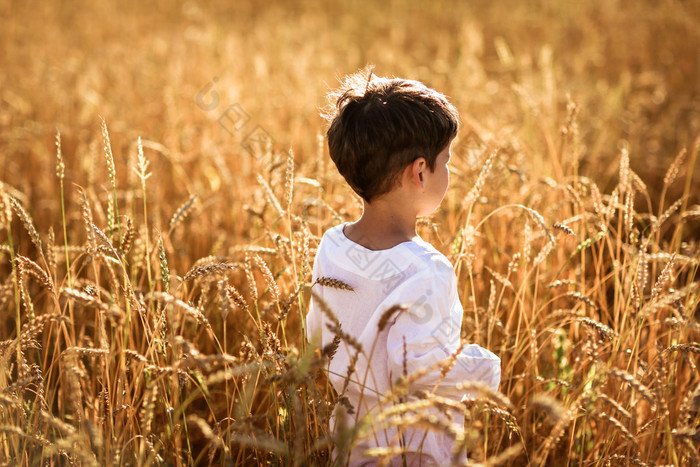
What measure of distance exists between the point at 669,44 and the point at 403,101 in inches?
196

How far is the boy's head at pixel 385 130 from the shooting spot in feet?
4.37

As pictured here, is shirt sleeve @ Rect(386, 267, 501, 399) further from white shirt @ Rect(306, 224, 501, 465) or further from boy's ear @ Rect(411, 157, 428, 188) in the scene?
boy's ear @ Rect(411, 157, 428, 188)

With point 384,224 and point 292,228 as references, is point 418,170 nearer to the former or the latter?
point 384,224

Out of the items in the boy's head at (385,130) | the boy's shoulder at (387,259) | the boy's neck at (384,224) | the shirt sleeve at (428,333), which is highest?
Result: the boy's head at (385,130)

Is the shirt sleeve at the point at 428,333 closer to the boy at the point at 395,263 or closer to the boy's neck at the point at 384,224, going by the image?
the boy at the point at 395,263

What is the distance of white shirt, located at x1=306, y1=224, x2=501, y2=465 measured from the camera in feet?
4.01

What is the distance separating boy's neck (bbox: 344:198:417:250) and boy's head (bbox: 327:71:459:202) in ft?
0.11

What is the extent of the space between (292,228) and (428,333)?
1108mm

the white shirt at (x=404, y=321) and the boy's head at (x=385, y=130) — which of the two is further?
the boy's head at (x=385, y=130)

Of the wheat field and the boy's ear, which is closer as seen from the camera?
the wheat field

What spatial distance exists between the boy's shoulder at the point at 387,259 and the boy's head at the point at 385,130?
0.14 m

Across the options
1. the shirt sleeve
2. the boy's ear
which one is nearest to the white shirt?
the shirt sleeve

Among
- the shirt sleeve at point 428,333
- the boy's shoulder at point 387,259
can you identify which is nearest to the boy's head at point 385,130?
the boy's shoulder at point 387,259

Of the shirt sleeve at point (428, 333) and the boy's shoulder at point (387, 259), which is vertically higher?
the boy's shoulder at point (387, 259)
